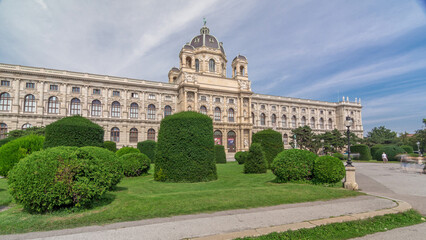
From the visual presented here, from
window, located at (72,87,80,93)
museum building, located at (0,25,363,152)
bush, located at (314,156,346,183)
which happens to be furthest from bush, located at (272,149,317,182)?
window, located at (72,87,80,93)

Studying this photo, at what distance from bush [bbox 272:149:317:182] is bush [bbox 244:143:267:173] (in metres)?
4.01

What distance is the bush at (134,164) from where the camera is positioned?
532 inches

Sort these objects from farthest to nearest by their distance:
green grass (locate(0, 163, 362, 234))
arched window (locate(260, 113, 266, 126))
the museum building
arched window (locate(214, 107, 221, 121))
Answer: arched window (locate(260, 113, 266, 126))
arched window (locate(214, 107, 221, 121))
the museum building
green grass (locate(0, 163, 362, 234))

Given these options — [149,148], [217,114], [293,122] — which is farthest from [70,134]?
[293,122]

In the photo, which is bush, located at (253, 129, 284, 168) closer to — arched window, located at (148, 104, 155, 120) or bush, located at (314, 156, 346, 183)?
bush, located at (314, 156, 346, 183)

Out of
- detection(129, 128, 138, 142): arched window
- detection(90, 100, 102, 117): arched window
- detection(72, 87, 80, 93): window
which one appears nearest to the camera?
detection(72, 87, 80, 93): window

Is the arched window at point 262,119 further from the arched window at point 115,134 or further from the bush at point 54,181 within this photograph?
the bush at point 54,181

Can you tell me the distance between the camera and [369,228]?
197 inches

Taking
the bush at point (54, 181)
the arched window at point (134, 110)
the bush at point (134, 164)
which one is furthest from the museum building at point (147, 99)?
the bush at point (54, 181)

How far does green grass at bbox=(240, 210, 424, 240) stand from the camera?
14.8ft

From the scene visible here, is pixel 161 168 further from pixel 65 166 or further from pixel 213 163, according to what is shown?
pixel 65 166

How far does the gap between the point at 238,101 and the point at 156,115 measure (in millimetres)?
18376

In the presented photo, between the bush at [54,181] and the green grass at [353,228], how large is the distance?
4.51 metres

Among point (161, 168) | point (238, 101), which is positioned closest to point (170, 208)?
point (161, 168)
